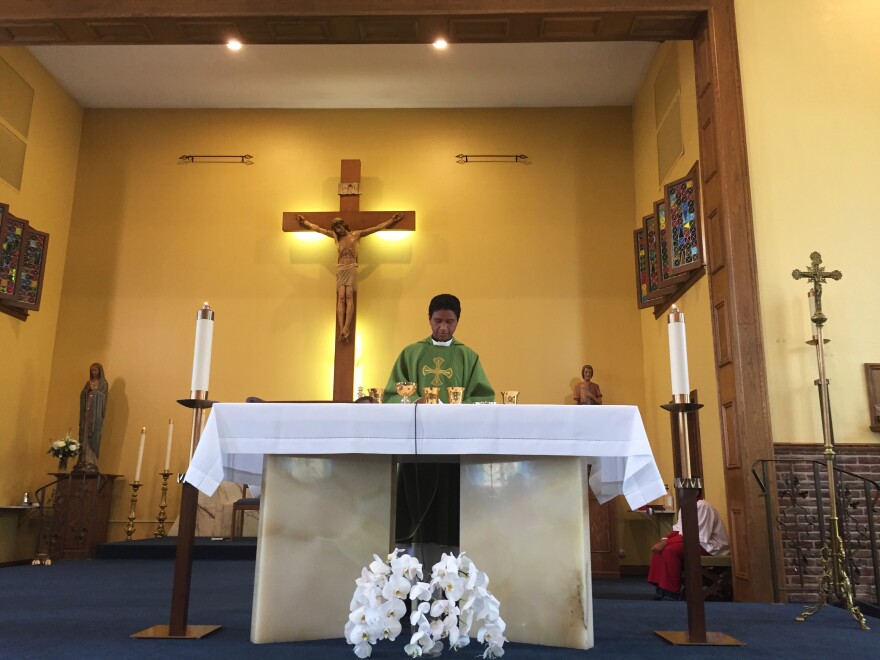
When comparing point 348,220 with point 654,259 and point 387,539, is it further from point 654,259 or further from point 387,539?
point 387,539

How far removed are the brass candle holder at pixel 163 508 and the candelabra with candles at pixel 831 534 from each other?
6.70 m

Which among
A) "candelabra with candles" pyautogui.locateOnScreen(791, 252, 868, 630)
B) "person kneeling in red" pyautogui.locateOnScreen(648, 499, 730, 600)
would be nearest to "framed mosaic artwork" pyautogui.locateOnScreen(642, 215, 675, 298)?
"candelabra with candles" pyautogui.locateOnScreen(791, 252, 868, 630)

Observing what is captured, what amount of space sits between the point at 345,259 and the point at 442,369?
4.57 meters

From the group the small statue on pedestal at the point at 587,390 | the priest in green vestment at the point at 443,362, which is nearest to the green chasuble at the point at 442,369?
the priest in green vestment at the point at 443,362

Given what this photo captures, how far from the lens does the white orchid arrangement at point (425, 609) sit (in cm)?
258

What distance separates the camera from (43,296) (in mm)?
8922

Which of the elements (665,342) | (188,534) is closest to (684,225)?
(665,342)

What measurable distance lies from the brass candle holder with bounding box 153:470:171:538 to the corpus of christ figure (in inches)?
99.4

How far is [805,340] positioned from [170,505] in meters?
6.93

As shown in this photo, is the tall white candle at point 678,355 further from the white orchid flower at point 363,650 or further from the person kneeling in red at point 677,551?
the person kneeling in red at point 677,551

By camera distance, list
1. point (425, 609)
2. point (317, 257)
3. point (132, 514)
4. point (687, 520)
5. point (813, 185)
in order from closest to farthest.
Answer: point (425, 609) < point (687, 520) < point (813, 185) < point (132, 514) < point (317, 257)

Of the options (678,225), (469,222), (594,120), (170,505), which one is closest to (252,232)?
(469,222)

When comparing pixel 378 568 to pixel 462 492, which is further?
pixel 462 492

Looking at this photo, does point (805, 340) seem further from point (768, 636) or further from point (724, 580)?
point (768, 636)
